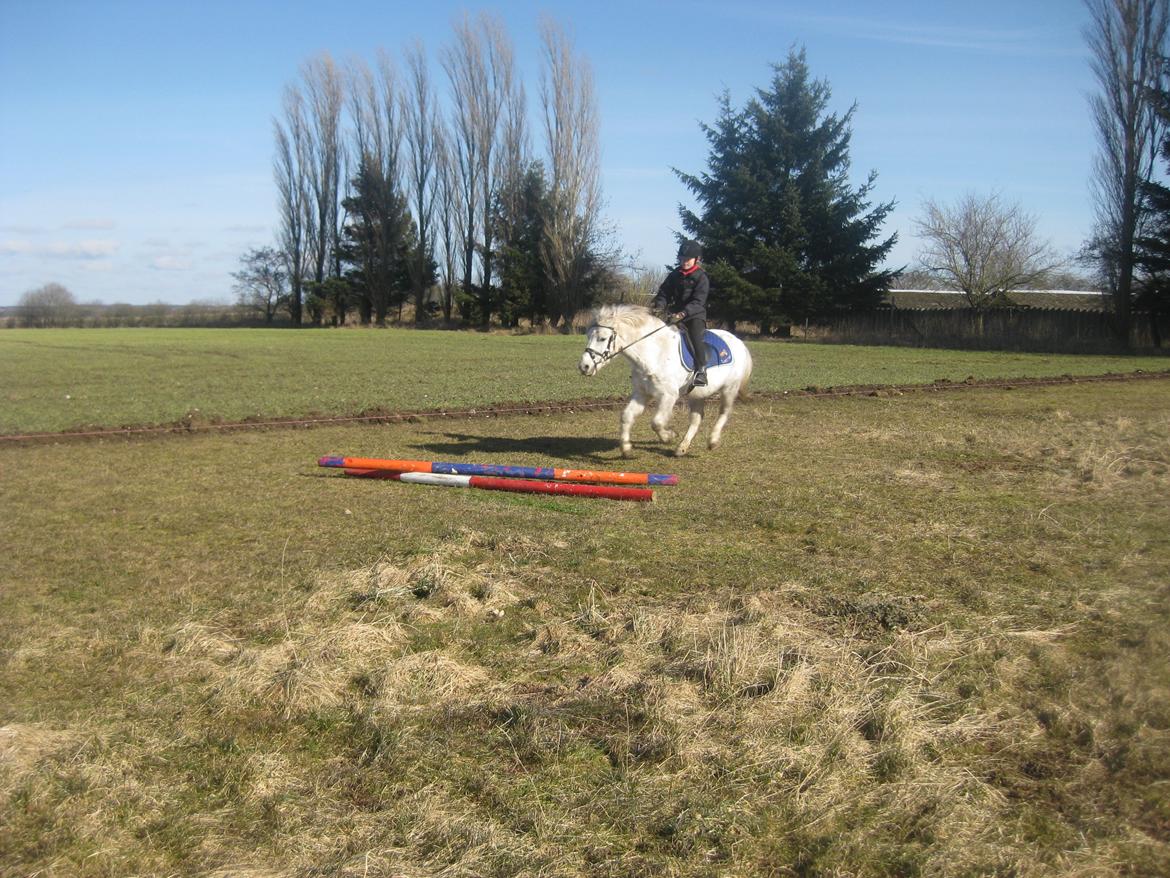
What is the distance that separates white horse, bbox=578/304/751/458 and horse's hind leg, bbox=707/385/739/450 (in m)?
0.34

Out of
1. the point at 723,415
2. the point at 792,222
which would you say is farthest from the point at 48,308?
the point at 723,415

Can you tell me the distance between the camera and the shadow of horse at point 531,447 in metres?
11.6

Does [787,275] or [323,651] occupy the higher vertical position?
[787,275]

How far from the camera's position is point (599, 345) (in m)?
10.5

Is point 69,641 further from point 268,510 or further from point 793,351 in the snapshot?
point 793,351

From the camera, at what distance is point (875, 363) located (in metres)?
30.5

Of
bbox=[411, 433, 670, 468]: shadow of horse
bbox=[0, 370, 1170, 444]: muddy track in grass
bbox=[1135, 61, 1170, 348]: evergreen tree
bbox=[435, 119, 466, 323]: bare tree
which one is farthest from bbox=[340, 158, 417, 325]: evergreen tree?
bbox=[411, 433, 670, 468]: shadow of horse

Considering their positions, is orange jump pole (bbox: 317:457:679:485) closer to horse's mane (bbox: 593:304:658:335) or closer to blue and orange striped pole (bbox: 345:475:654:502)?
blue and orange striped pole (bbox: 345:475:654:502)

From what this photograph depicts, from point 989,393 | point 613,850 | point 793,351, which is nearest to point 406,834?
point 613,850

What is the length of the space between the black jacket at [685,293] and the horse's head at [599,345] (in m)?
1.00

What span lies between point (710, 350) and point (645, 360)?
1.07 m

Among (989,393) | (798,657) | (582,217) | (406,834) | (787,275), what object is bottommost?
(406,834)

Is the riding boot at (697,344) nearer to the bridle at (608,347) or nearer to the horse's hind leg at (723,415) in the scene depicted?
the bridle at (608,347)

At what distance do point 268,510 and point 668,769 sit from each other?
5.79 metres
